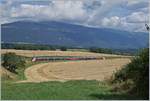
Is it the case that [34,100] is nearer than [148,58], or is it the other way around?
[34,100]

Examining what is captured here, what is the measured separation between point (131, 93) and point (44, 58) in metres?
83.6

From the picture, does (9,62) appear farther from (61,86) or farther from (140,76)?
(140,76)

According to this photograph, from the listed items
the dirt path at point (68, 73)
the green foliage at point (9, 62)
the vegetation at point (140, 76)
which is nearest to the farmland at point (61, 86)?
the dirt path at point (68, 73)

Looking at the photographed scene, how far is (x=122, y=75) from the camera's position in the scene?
73.0 ft

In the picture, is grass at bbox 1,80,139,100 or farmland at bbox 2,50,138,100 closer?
grass at bbox 1,80,139,100

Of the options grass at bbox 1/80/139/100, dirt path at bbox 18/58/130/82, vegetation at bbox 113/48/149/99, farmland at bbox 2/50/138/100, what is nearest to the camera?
grass at bbox 1/80/139/100

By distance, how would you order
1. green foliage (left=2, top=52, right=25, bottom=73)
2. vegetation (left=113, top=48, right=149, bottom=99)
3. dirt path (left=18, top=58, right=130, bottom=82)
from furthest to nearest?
green foliage (left=2, top=52, right=25, bottom=73)
dirt path (left=18, top=58, right=130, bottom=82)
vegetation (left=113, top=48, right=149, bottom=99)

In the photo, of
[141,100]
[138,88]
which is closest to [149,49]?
[138,88]

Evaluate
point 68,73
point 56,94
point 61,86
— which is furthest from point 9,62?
point 56,94

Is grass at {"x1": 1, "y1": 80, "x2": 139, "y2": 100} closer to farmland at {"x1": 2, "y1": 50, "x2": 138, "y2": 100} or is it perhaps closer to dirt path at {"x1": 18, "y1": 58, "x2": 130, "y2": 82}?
farmland at {"x1": 2, "y1": 50, "x2": 138, "y2": 100}

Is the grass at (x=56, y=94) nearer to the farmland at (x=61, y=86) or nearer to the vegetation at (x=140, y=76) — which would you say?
the farmland at (x=61, y=86)

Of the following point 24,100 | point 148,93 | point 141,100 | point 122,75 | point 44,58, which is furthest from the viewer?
point 44,58

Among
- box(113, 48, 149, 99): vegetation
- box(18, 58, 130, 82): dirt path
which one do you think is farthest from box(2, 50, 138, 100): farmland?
box(113, 48, 149, 99): vegetation

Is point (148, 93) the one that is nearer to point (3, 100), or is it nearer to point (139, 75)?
point (139, 75)
